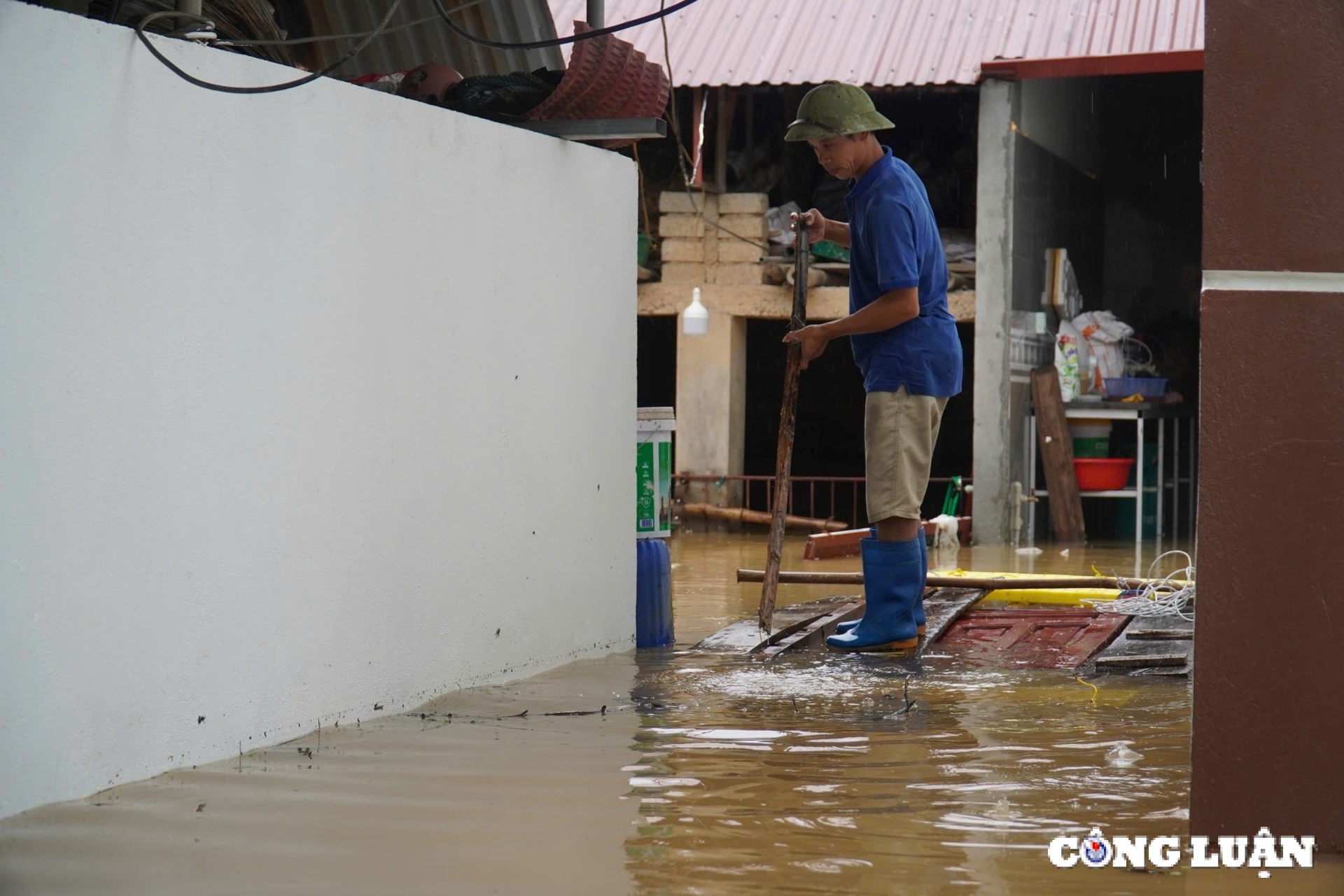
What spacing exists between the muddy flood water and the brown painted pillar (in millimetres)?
134

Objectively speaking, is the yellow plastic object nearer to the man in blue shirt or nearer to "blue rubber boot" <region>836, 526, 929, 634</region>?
"blue rubber boot" <region>836, 526, 929, 634</region>

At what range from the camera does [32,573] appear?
3051mm

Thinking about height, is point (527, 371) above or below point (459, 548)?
above

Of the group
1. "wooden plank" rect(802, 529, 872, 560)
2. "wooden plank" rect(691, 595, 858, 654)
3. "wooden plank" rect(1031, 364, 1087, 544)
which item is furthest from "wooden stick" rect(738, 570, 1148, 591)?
"wooden plank" rect(1031, 364, 1087, 544)

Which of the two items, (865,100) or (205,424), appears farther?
(865,100)

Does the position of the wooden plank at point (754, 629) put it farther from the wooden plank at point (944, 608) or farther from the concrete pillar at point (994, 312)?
the concrete pillar at point (994, 312)

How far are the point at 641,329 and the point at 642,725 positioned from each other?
13017 millimetres

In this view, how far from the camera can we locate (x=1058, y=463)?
11.8m

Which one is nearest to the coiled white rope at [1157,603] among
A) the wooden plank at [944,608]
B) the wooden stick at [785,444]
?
the wooden plank at [944,608]

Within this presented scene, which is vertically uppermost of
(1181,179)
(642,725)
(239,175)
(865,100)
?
(1181,179)

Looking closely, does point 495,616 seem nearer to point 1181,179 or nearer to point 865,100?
point 865,100

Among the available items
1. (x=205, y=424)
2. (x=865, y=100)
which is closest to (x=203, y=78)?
(x=205, y=424)

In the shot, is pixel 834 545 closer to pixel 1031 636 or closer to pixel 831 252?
pixel 831 252

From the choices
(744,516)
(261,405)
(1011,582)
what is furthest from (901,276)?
(744,516)
